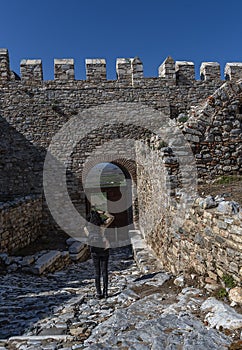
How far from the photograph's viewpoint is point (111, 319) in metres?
3.24

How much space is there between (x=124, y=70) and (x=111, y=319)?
913 centimetres

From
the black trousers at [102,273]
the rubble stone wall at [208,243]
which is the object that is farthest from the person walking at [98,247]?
the rubble stone wall at [208,243]

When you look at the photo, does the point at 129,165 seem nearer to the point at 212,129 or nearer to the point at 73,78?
the point at 73,78

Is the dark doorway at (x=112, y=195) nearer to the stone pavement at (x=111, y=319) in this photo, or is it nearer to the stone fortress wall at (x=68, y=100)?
the stone fortress wall at (x=68, y=100)

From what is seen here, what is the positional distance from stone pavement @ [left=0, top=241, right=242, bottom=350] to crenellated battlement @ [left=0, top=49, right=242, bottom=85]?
7.39 metres

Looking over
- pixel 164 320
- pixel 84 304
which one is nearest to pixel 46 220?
pixel 84 304

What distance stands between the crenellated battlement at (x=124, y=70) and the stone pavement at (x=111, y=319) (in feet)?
24.3

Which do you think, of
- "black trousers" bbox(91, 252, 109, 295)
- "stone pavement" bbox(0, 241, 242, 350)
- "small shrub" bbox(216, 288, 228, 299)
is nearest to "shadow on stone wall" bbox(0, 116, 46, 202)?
"stone pavement" bbox(0, 241, 242, 350)

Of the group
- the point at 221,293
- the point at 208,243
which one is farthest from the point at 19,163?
the point at 221,293

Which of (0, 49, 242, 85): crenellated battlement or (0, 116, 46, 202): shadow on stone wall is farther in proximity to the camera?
(0, 116, 46, 202): shadow on stone wall

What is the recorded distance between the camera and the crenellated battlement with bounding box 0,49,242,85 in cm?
1018

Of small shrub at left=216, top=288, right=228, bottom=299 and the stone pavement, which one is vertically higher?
small shrub at left=216, top=288, right=228, bottom=299

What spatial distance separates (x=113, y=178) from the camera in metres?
17.0

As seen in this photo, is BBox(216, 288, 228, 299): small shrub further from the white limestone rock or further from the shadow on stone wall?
the shadow on stone wall
